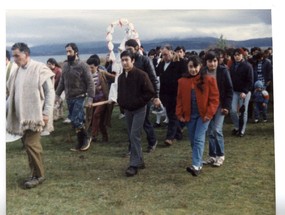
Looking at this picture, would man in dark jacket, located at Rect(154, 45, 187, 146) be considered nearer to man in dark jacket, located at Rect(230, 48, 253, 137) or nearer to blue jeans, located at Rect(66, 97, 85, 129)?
man in dark jacket, located at Rect(230, 48, 253, 137)

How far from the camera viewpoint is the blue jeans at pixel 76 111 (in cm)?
282

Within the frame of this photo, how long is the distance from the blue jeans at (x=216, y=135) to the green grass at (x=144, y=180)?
4cm

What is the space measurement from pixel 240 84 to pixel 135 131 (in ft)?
2.33

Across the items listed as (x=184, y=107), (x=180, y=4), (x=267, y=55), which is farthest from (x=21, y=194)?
(x=267, y=55)

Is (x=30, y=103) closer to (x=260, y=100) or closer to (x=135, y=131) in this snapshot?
(x=135, y=131)

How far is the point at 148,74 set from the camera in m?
2.84

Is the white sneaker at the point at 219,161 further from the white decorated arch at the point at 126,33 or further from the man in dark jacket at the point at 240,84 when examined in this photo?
the white decorated arch at the point at 126,33

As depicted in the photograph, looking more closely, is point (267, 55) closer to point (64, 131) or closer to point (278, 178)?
point (278, 178)

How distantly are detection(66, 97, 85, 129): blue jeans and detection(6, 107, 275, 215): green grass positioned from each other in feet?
0.19

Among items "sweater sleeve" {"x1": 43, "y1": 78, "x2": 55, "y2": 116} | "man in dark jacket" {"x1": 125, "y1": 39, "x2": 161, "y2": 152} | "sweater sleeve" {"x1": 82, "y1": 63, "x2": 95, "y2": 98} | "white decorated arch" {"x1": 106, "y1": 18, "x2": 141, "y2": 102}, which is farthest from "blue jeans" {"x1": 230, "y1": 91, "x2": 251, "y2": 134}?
"sweater sleeve" {"x1": 43, "y1": 78, "x2": 55, "y2": 116}

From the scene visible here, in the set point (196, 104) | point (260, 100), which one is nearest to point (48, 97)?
point (196, 104)

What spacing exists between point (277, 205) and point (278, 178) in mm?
158

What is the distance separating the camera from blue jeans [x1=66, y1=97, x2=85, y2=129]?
282cm

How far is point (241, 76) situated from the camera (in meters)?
2.92
